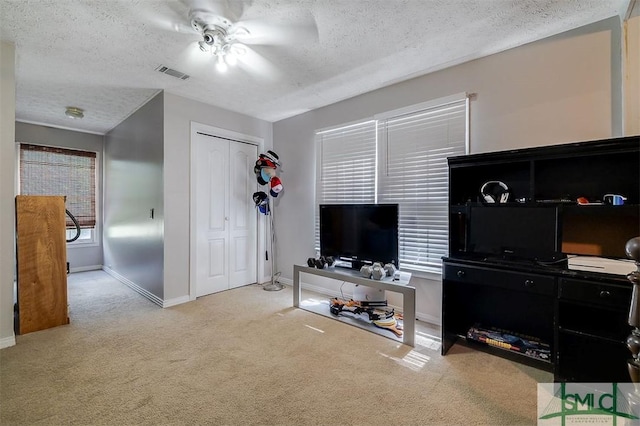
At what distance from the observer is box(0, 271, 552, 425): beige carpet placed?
1.60 metres

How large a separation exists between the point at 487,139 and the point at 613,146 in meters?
0.87

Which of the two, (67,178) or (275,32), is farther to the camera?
(67,178)

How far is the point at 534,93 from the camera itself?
2291mm

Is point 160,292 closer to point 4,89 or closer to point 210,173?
point 210,173

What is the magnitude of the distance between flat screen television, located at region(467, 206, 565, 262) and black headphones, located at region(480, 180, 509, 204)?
0.08 metres

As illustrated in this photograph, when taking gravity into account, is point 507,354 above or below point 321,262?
below

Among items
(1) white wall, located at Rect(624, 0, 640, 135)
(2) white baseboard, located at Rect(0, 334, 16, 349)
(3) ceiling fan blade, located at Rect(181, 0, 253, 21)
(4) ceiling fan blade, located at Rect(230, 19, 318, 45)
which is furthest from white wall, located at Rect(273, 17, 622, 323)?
(2) white baseboard, located at Rect(0, 334, 16, 349)

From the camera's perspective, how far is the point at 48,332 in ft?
8.73

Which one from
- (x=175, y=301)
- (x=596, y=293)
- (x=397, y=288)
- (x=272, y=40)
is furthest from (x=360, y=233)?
(x=175, y=301)

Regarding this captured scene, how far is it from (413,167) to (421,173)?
114mm

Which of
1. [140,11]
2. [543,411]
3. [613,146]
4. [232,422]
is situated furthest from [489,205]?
[140,11]

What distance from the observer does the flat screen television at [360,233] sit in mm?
2863

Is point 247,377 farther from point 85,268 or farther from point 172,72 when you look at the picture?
point 85,268

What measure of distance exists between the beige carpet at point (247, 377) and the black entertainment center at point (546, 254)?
33cm
